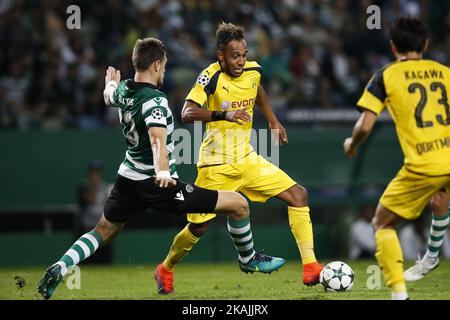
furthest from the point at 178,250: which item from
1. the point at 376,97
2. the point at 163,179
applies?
the point at 376,97

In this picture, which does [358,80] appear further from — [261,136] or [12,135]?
[12,135]

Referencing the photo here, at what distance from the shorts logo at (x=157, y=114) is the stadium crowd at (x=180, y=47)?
7.21 metres

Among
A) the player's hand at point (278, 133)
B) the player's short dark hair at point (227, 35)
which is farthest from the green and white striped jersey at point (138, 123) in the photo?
the player's hand at point (278, 133)

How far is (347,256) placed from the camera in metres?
15.0

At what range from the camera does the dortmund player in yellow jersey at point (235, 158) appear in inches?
356

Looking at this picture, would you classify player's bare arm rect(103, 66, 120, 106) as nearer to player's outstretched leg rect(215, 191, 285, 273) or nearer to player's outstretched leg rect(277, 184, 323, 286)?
player's outstretched leg rect(215, 191, 285, 273)

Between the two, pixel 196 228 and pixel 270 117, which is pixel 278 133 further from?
pixel 196 228

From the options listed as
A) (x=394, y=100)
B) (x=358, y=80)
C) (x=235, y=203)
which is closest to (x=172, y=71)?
(x=358, y=80)

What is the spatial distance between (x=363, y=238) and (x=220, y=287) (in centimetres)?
572

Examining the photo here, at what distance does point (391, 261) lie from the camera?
7.10 meters

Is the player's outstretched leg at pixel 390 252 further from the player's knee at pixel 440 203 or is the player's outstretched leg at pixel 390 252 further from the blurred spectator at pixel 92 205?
the blurred spectator at pixel 92 205

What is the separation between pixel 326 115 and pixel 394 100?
853 cm

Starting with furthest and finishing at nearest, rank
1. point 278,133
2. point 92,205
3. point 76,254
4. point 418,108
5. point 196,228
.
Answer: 1. point 92,205
2. point 278,133
3. point 196,228
4. point 76,254
5. point 418,108

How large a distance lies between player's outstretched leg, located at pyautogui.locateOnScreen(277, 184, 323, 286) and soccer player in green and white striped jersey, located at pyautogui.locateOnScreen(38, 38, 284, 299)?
842 mm
